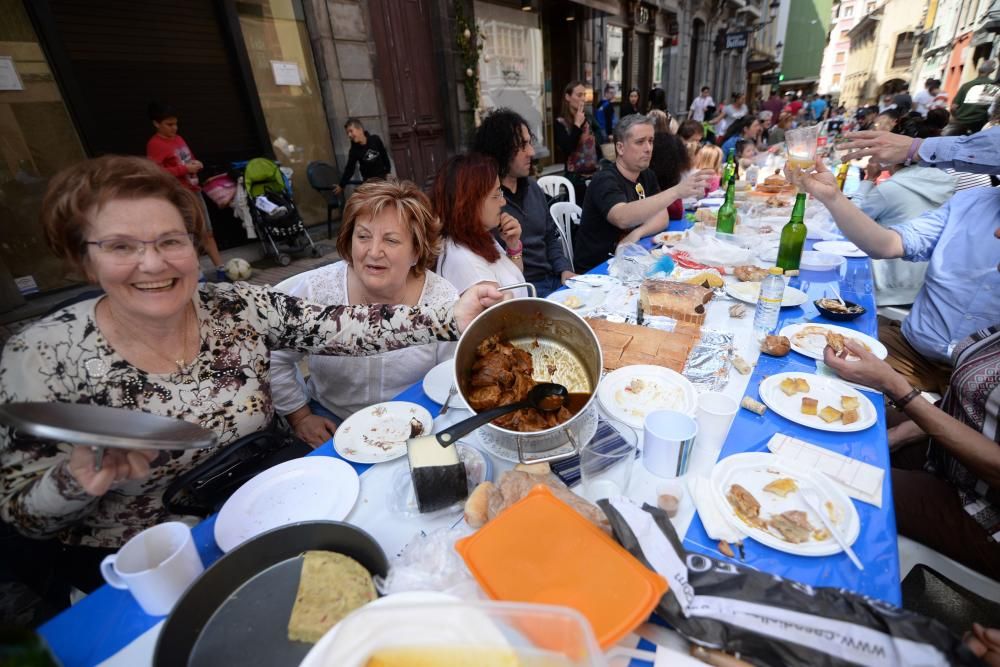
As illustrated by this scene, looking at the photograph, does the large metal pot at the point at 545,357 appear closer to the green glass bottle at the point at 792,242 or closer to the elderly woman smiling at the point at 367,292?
the elderly woman smiling at the point at 367,292

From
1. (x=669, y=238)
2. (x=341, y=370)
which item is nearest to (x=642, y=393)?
(x=341, y=370)

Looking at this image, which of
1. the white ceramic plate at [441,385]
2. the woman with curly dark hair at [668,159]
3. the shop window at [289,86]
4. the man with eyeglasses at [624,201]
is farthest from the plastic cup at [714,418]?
the shop window at [289,86]

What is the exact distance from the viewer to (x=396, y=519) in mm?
1152

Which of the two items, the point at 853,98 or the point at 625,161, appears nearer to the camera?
the point at 625,161

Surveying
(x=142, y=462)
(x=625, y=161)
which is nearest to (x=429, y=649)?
(x=142, y=462)

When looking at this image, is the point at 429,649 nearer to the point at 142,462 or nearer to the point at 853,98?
the point at 142,462

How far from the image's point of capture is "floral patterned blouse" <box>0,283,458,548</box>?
1185mm

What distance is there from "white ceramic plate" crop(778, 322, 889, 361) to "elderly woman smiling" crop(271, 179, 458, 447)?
1.61 m

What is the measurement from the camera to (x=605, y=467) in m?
1.20

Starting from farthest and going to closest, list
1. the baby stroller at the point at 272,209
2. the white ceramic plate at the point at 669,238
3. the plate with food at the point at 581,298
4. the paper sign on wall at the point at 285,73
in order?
the paper sign on wall at the point at 285,73 → the baby stroller at the point at 272,209 → the white ceramic plate at the point at 669,238 → the plate with food at the point at 581,298

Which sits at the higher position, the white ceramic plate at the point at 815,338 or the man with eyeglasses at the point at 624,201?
the man with eyeglasses at the point at 624,201

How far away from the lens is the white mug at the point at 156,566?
2.90 feet

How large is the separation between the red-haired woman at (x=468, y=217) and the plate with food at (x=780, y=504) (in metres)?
1.63

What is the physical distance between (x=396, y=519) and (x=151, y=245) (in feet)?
3.73
